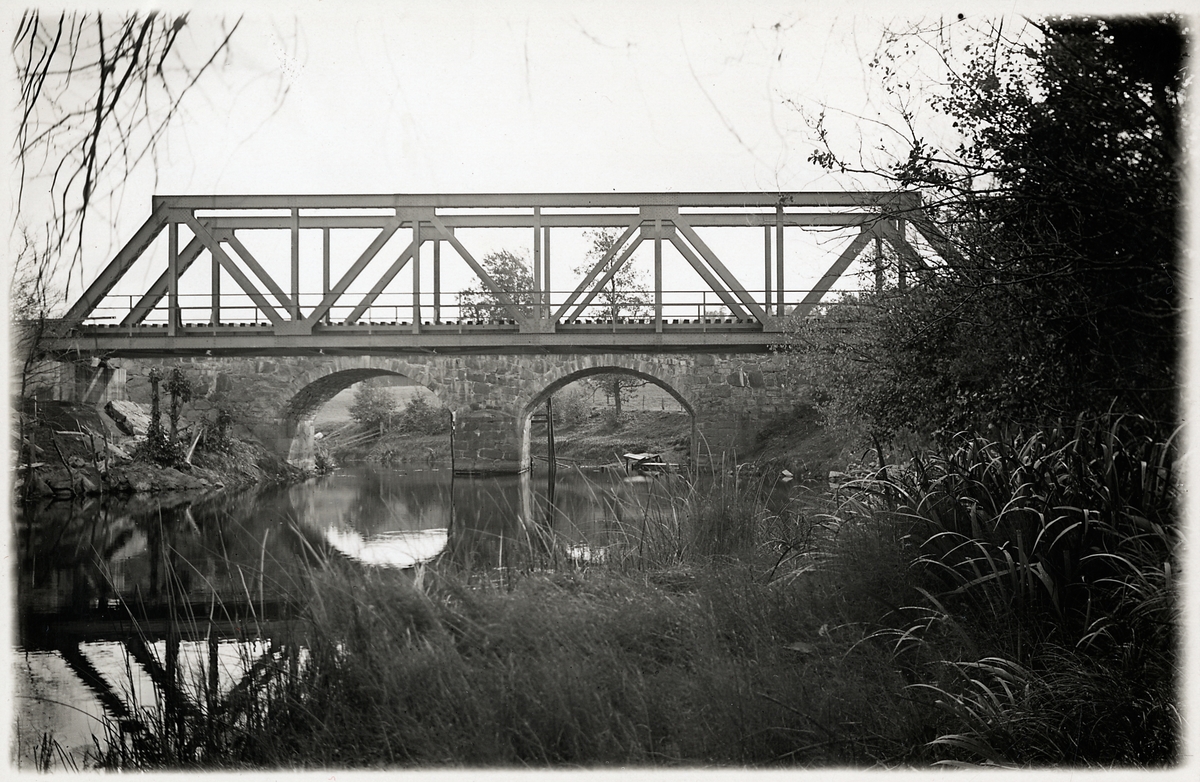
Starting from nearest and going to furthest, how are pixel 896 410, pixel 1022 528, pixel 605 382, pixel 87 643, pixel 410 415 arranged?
pixel 1022 528 < pixel 87 643 < pixel 896 410 < pixel 410 415 < pixel 605 382

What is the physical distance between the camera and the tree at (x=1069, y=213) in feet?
10.00

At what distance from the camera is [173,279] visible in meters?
17.4

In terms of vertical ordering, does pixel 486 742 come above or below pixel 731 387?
below

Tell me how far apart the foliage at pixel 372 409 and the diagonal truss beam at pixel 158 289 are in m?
12.9

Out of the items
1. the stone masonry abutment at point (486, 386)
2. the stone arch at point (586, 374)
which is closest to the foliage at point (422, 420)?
the stone masonry abutment at point (486, 386)

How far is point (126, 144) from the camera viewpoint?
→ 2.73 metres

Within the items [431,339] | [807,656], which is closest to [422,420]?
[431,339]

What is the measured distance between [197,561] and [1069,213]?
7.54m

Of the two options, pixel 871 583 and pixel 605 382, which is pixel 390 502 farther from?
pixel 605 382

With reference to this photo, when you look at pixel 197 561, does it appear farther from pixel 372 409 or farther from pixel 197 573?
pixel 372 409

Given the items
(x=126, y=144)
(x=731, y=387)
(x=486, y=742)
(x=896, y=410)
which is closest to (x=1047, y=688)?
(x=486, y=742)

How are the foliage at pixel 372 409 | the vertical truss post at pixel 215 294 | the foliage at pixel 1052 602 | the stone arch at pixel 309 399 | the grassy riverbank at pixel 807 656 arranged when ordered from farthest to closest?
the foliage at pixel 372 409
the stone arch at pixel 309 399
the vertical truss post at pixel 215 294
the grassy riverbank at pixel 807 656
the foliage at pixel 1052 602

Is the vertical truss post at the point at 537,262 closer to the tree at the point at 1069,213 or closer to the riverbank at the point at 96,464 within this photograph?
the riverbank at the point at 96,464

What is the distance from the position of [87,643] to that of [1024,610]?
5052mm
